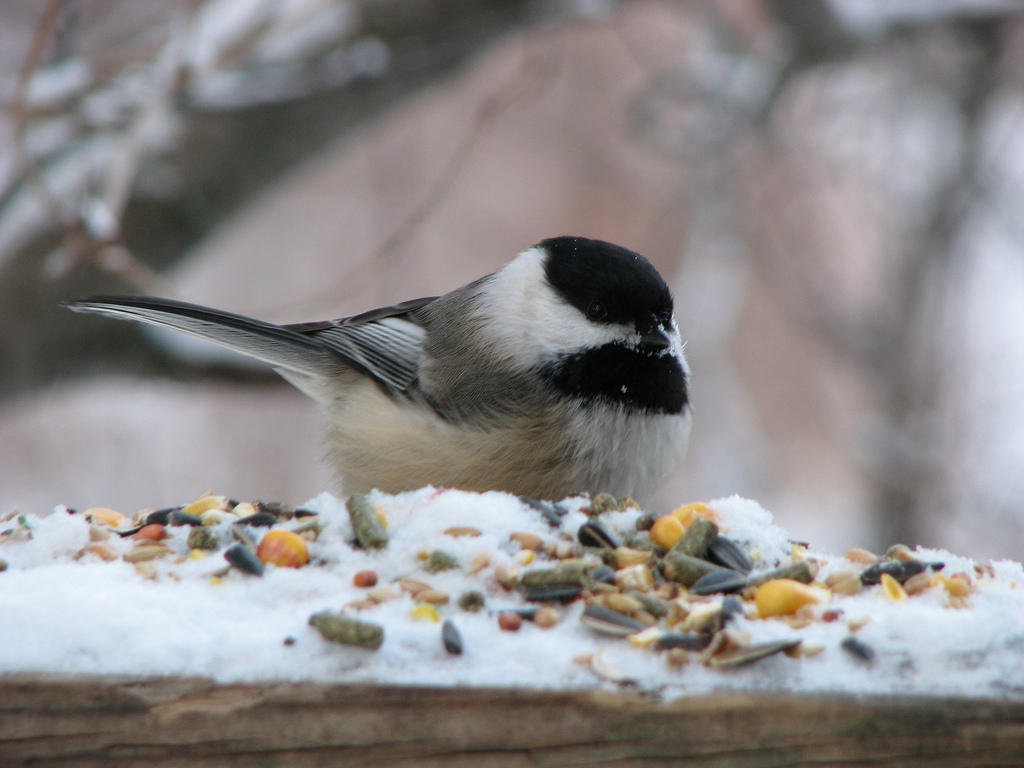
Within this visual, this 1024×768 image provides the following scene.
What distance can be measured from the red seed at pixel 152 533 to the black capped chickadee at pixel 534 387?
0.51 m

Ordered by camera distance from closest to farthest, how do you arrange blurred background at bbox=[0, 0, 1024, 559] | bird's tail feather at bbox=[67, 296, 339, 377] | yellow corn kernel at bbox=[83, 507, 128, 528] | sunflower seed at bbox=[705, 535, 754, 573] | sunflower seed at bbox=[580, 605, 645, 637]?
1. sunflower seed at bbox=[580, 605, 645, 637]
2. sunflower seed at bbox=[705, 535, 754, 573]
3. yellow corn kernel at bbox=[83, 507, 128, 528]
4. bird's tail feather at bbox=[67, 296, 339, 377]
5. blurred background at bbox=[0, 0, 1024, 559]

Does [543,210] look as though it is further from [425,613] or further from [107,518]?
[425,613]

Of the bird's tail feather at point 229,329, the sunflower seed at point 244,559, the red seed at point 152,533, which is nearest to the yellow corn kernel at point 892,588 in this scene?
the sunflower seed at point 244,559

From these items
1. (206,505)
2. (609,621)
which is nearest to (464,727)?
(609,621)

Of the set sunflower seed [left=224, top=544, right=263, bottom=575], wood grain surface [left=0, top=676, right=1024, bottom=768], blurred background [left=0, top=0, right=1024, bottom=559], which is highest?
blurred background [left=0, top=0, right=1024, bottom=559]

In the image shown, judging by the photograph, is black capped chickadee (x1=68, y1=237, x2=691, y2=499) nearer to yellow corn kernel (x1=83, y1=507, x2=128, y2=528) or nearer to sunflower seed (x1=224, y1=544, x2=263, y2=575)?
yellow corn kernel (x1=83, y1=507, x2=128, y2=528)

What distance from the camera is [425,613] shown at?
39.0 inches

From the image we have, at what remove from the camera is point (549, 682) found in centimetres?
86

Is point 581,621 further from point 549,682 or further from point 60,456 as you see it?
point 60,456

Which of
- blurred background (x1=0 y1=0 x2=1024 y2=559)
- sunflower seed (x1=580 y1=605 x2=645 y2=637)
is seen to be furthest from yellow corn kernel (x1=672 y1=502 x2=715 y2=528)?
blurred background (x1=0 y1=0 x2=1024 y2=559)

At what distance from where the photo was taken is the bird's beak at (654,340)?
1.65 m

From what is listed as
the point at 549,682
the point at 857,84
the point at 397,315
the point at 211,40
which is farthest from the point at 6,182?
the point at 857,84

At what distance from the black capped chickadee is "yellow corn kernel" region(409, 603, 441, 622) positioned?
65cm

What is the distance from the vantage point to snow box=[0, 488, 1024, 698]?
874mm
